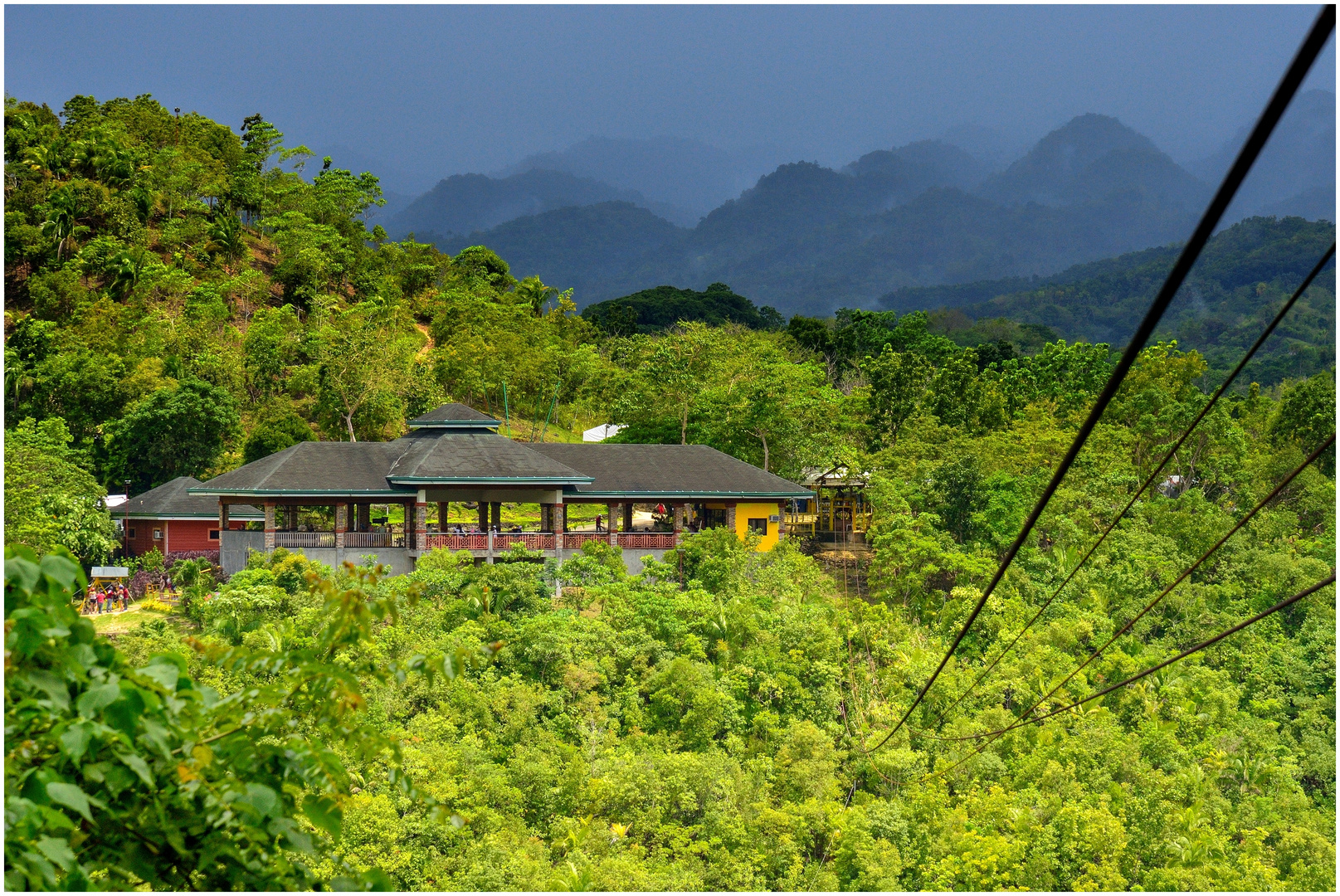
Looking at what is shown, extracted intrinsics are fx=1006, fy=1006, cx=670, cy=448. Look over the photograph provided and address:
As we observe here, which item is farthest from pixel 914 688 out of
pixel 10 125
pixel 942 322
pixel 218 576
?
pixel 942 322

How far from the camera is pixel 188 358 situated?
3594cm

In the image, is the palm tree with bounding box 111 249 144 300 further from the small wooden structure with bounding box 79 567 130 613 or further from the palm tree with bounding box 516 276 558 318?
the small wooden structure with bounding box 79 567 130 613

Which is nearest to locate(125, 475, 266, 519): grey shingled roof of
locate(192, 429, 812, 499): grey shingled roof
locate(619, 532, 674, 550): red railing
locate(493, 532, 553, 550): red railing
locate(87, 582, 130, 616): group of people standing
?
locate(192, 429, 812, 499): grey shingled roof

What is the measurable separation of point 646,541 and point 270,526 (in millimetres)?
7908

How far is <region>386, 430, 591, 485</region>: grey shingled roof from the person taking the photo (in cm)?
2086

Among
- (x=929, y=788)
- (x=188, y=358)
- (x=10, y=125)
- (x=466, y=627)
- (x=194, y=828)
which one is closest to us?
(x=194, y=828)

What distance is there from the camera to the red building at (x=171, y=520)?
81.7ft

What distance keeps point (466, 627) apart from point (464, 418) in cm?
856

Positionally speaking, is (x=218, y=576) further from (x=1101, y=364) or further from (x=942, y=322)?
(x=942, y=322)

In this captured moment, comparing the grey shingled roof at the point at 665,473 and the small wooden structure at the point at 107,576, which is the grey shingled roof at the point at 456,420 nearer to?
the grey shingled roof at the point at 665,473

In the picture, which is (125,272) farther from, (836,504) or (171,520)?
(836,504)

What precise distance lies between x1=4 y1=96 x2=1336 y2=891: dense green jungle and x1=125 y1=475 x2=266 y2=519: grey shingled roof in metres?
1.73

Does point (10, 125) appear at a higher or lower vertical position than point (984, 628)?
higher

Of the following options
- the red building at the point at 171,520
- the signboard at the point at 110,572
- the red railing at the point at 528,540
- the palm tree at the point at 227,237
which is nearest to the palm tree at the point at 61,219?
the palm tree at the point at 227,237
